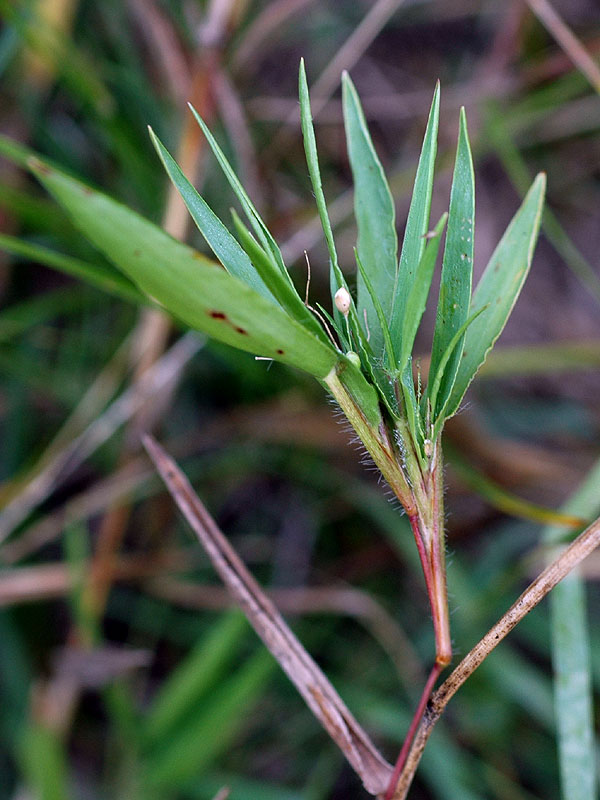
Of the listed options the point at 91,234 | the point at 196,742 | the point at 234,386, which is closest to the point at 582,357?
the point at 234,386

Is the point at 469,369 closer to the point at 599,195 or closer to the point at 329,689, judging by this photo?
the point at 329,689

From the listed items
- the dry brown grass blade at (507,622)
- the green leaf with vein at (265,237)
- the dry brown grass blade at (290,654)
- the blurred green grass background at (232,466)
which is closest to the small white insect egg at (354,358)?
the green leaf with vein at (265,237)

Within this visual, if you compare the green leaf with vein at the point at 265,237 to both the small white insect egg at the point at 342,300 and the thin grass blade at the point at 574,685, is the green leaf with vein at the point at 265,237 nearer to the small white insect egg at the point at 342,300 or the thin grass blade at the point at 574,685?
the small white insect egg at the point at 342,300

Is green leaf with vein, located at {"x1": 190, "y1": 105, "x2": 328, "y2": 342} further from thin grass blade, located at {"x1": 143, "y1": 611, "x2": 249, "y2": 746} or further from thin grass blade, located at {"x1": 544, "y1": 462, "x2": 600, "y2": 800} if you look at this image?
thin grass blade, located at {"x1": 143, "y1": 611, "x2": 249, "y2": 746}

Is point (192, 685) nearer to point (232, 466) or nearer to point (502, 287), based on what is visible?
point (232, 466)

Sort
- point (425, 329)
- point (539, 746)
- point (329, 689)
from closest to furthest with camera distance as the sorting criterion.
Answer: point (329, 689), point (539, 746), point (425, 329)

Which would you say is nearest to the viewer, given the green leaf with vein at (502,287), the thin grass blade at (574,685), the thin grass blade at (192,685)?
the green leaf with vein at (502,287)
